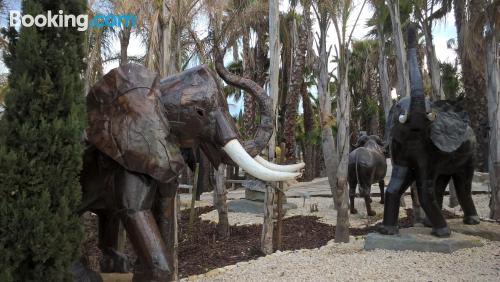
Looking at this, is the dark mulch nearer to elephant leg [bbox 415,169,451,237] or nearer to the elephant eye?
elephant leg [bbox 415,169,451,237]

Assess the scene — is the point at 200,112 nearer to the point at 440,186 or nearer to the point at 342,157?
the point at 342,157

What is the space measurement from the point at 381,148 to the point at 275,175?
9536 millimetres

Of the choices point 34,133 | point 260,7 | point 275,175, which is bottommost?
point 275,175

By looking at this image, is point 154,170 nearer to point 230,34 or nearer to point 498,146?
point 230,34

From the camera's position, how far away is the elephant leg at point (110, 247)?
4.37 m

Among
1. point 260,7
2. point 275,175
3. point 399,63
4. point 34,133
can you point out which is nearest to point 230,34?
A: point 260,7

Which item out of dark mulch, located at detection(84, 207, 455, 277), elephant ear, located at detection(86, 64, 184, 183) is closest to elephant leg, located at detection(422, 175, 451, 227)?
dark mulch, located at detection(84, 207, 455, 277)

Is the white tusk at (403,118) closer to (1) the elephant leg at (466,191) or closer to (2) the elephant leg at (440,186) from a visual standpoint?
(1) the elephant leg at (466,191)

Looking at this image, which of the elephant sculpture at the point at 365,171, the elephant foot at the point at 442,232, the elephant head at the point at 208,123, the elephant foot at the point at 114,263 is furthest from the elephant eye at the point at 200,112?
the elephant sculpture at the point at 365,171

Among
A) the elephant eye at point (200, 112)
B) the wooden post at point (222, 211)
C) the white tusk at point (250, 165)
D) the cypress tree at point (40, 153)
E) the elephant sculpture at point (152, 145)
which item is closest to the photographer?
the cypress tree at point (40, 153)

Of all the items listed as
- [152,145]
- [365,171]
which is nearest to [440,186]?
[365,171]

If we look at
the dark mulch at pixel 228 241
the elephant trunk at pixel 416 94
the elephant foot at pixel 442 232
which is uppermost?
the elephant trunk at pixel 416 94

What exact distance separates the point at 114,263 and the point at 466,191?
19.2 feet

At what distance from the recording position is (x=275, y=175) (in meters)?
3.73
